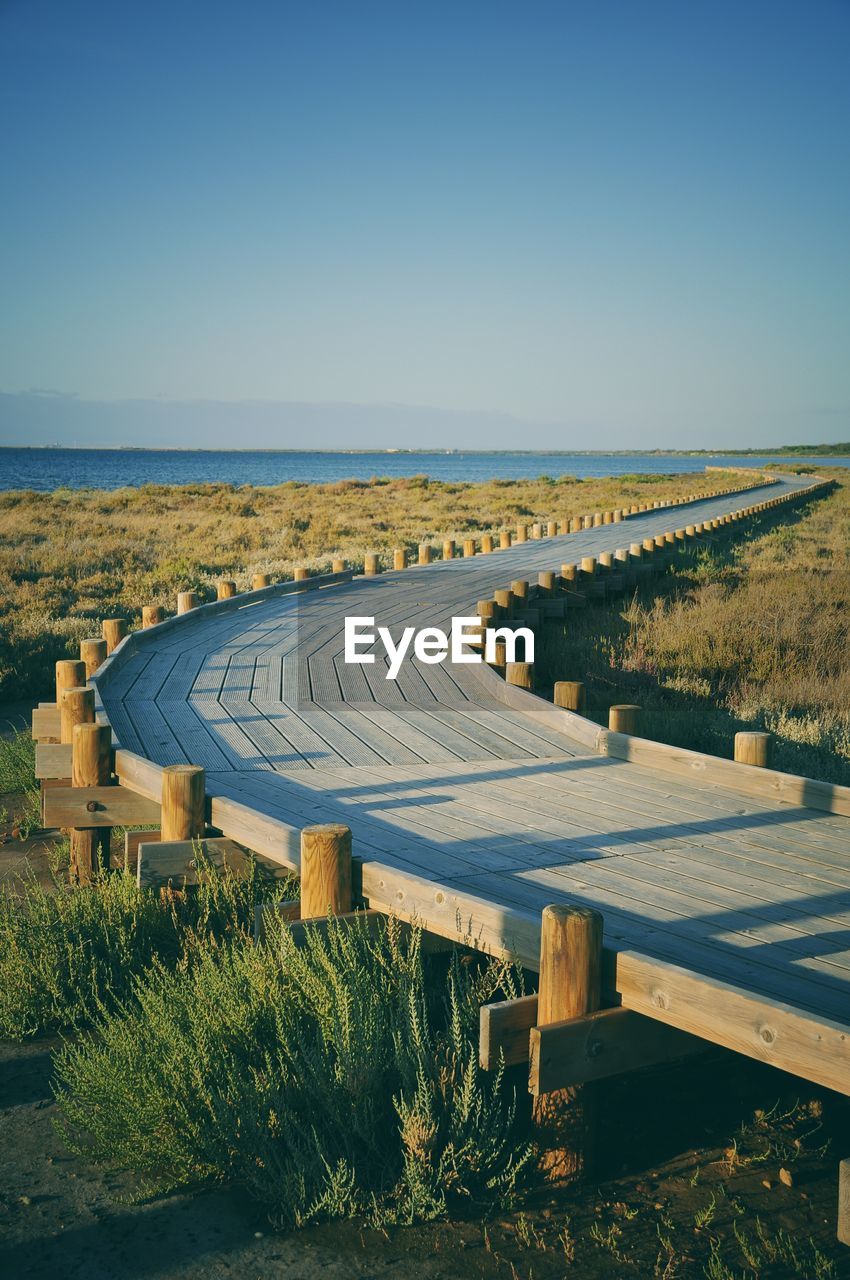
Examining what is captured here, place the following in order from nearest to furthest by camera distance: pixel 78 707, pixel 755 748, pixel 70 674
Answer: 1. pixel 755 748
2. pixel 78 707
3. pixel 70 674

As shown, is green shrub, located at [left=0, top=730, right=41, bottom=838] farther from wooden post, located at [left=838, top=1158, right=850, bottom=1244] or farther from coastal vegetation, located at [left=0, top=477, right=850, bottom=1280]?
wooden post, located at [left=838, top=1158, right=850, bottom=1244]

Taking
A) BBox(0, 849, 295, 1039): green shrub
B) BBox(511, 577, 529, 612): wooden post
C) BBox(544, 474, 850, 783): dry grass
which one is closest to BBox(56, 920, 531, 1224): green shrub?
BBox(0, 849, 295, 1039): green shrub

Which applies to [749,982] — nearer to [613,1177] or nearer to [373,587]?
[613,1177]

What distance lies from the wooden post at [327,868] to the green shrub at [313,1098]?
17 centimetres

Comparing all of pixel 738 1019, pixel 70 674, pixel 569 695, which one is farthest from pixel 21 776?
pixel 738 1019

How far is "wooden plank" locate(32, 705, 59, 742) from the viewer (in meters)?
7.12

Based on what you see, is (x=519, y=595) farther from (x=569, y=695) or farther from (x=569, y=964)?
(x=569, y=964)

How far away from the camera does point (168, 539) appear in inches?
1094

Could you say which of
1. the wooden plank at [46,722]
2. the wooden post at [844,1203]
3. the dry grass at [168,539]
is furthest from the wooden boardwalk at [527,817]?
the dry grass at [168,539]

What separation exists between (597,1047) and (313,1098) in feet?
3.58

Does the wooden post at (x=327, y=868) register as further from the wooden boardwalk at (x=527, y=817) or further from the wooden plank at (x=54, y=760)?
the wooden plank at (x=54, y=760)

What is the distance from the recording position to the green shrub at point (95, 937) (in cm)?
474

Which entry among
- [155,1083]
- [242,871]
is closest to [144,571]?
[242,871]

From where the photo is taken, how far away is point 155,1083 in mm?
3646
